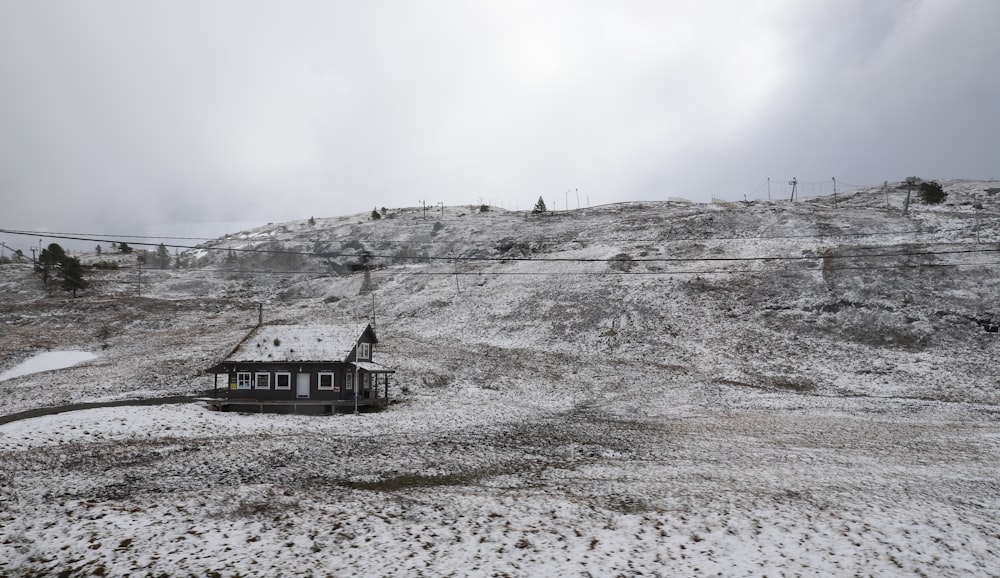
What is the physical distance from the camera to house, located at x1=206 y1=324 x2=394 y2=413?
3894 centimetres

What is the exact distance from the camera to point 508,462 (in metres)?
23.0

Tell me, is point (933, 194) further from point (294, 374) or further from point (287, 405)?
point (287, 405)

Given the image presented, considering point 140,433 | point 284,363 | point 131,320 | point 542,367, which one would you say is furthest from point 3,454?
point 131,320

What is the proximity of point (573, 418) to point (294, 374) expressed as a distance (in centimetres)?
1934

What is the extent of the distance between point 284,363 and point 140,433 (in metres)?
11.8

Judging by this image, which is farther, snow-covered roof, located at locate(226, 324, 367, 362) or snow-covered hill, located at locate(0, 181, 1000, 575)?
snow-covered roof, located at locate(226, 324, 367, 362)

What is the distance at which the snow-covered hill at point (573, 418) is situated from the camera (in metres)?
13.7

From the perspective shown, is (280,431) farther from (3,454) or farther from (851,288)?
(851,288)

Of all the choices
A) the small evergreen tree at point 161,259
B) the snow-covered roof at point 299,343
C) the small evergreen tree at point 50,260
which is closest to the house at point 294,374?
the snow-covered roof at point 299,343

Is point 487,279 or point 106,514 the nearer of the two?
point 106,514

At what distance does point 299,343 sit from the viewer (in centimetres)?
4053

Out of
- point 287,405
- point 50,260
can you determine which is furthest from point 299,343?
point 50,260

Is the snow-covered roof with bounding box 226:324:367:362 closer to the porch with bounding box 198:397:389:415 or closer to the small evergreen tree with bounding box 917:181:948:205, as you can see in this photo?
the porch with bounding box 198:397:389:415

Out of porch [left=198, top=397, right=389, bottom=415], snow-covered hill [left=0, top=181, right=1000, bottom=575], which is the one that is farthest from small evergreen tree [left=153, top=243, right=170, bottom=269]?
porch [left=198, top=397, right=389, bottom=415]
